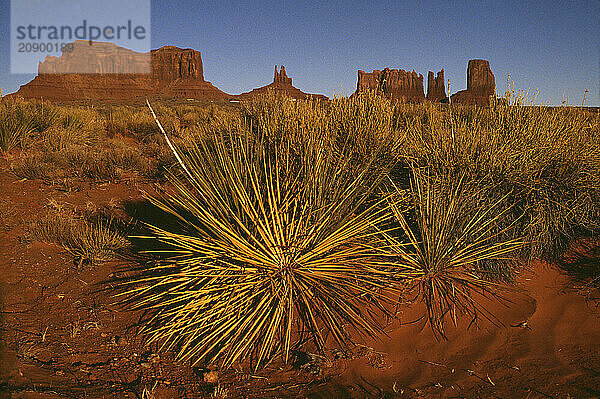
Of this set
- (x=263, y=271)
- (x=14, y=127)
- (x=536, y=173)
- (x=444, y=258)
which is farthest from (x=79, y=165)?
(x=536, y=173)

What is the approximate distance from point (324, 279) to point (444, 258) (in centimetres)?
123

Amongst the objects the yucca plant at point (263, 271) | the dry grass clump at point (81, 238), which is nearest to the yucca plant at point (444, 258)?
the yucca plant at point (263, 271)

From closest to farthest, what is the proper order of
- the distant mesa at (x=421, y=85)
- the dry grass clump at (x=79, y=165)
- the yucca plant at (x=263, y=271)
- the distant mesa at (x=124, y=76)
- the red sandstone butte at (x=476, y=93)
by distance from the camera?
the yucca plant at (x=263, y=271)
the distant mesa at (x=421, y=85)
the dry grass clump at (x=79, y=165)
the red sandstone butte at (x=476, y=93)
the distant mesa at (x=124, y=76)

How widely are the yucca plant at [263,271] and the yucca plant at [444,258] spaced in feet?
1.23

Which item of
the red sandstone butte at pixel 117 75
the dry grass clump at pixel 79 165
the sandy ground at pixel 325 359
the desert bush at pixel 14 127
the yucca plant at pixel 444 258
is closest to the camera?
the sandy ground at pixel 325 359

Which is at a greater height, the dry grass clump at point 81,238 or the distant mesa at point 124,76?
the distant mesa at point 124,76

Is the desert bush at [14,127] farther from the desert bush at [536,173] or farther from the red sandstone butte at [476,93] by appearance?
the red sandstone butte at [476,93]

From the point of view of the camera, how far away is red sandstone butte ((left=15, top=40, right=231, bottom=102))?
67938 mm

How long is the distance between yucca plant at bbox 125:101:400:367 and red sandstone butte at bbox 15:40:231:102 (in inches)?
2540

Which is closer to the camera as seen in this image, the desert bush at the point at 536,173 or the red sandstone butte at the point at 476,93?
the desert bush at the point at 536,173

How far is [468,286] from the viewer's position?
3629 mm

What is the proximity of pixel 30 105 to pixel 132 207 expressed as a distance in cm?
942

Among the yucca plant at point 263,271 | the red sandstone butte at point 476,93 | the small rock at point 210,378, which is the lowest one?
the small rock at point 210,378

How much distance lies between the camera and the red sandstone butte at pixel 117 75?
67938 mm
